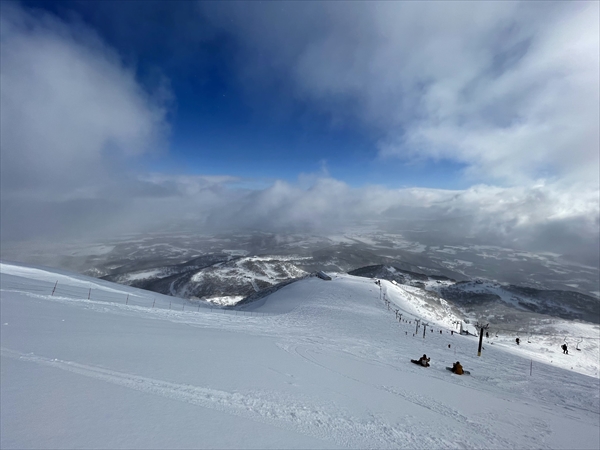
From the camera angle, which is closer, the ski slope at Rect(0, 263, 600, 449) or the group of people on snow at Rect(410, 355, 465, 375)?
the ski slope at Rect(0, 263, 600, 449)

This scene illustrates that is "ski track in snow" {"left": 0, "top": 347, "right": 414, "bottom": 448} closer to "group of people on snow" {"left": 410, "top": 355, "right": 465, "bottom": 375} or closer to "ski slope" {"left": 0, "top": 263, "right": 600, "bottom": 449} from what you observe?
"ski slope" {"left": 0, "top": 263, "right": 600, "bottom": 449}

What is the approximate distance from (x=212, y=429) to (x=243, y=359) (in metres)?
5.40

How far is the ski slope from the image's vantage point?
5285 mm

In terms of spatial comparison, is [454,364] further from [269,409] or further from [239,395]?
[239,395]

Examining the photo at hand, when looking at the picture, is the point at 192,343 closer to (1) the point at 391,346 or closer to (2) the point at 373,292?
(1) the point at 391,346

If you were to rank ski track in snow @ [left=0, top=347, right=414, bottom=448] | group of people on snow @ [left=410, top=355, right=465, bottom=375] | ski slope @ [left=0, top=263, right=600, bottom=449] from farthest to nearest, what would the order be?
group of people on snow @ [left=410, top=355, right=465, bottom=375]
ski track in snow @ [left=0, top=347, right=414, bottom=448]
ski slope @ [left=0, top=263, right=600, bottom=449]

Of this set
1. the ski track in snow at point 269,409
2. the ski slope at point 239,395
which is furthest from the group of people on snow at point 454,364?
the ski track in snow at point 269,409

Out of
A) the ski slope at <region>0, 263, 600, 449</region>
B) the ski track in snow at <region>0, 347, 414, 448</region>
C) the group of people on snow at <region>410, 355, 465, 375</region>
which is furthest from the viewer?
the group of people on snow at <region>410, 355, 465, 375</region>

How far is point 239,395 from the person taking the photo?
288 inches

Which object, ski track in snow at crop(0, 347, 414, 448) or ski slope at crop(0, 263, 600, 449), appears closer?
ski slope at crop(0, 263, 600, 449)

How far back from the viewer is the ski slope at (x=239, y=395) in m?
5.29

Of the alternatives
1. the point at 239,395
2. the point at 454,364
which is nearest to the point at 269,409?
the point at 239,395

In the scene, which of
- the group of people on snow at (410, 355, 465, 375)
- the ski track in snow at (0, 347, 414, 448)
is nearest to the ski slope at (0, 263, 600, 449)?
the ski track in snow at (0, 347, 414, 448)

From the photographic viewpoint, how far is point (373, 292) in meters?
54.7
